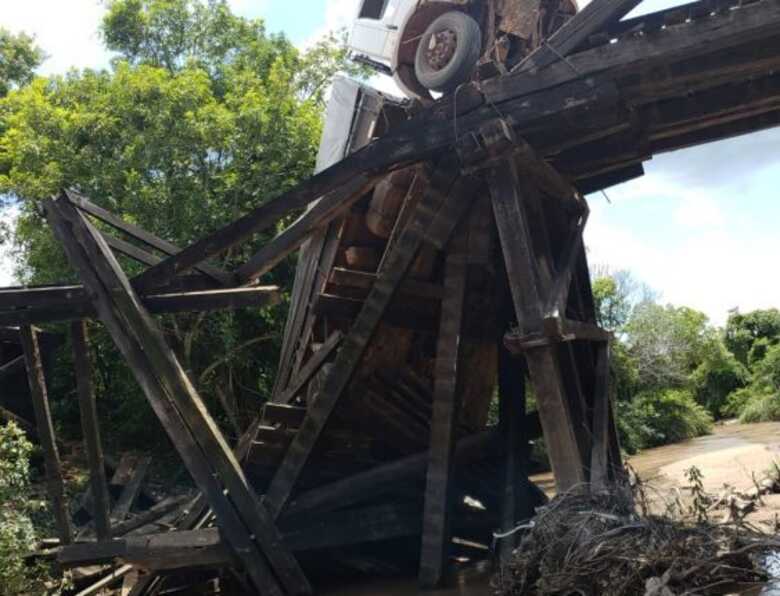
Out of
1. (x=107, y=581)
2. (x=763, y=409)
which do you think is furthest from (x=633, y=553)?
(x=763, y=409)

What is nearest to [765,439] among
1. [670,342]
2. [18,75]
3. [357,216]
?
[670,342]

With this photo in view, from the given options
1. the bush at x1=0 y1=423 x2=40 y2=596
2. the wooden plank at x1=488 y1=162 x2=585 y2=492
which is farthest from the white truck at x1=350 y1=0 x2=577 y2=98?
the bush at x1=0 y1=423 x2=40 y2=596

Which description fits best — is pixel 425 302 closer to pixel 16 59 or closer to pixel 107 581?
pixel 107 581

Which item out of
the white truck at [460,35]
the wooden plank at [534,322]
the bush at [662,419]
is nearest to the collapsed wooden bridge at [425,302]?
the wooden plank at [534,322]

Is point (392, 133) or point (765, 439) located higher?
point (392, 133)

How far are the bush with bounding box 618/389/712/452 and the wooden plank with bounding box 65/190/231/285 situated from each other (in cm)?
1845

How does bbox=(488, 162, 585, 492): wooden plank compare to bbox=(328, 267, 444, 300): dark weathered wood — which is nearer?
bbox=(488, 162, 585, 492): wooden plank

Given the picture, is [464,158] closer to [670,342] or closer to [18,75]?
[18,75]

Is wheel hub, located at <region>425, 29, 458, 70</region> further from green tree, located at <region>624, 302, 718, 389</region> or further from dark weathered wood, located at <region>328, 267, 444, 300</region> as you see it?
green tree, located at <region>624, 302, 718, 389</region>

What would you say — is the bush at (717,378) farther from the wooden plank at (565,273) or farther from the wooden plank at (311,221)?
the wooden plank at (311,221)

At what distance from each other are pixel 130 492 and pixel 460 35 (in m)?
7.27

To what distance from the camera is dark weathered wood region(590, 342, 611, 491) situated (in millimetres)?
5348

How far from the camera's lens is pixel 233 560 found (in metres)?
6.53

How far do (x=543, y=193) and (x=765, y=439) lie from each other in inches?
583
